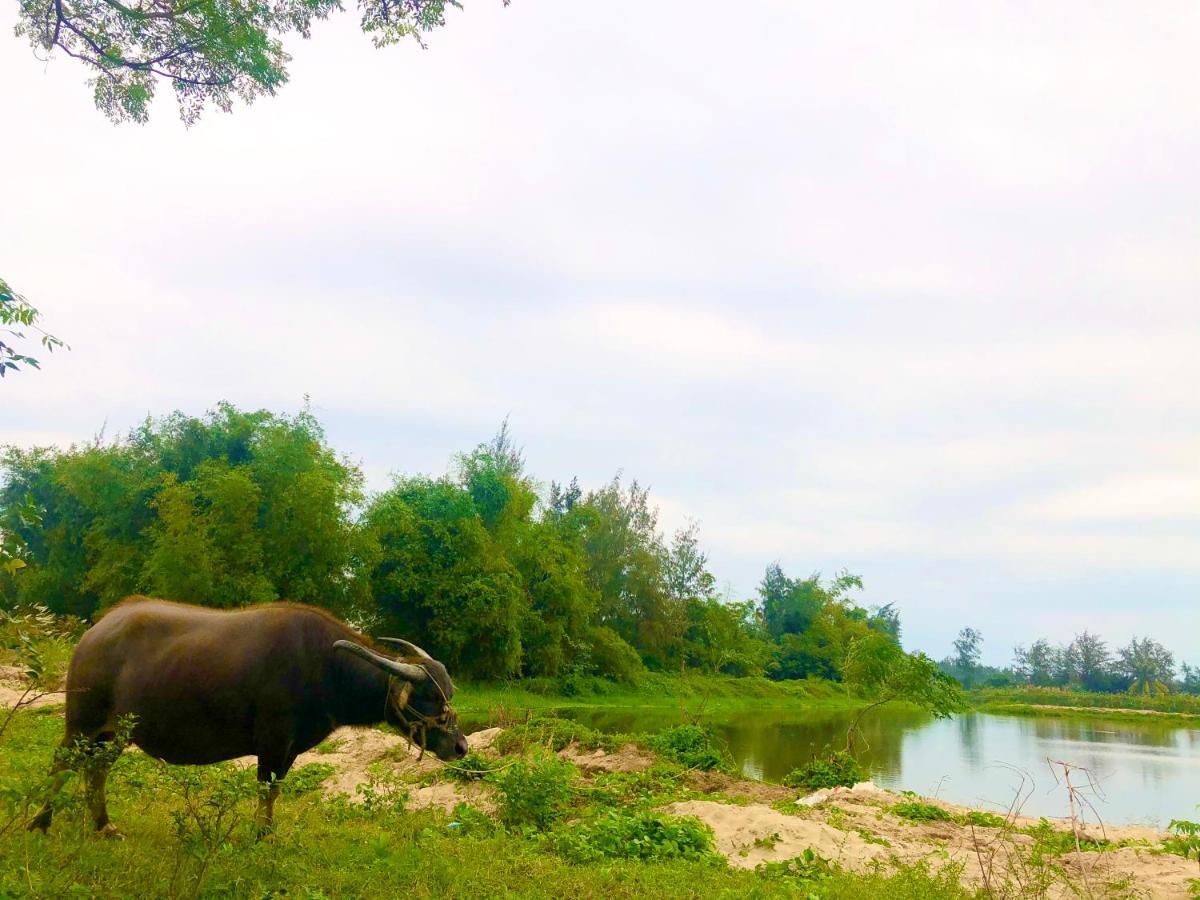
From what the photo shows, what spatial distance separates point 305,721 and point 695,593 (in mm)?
40208

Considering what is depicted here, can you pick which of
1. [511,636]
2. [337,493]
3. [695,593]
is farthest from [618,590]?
[337,493]

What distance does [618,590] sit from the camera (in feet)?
138

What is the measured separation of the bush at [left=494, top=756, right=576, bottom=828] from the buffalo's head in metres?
1.18

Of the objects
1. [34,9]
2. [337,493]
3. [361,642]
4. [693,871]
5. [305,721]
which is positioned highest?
[34,9]

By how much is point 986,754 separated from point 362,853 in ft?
71.3

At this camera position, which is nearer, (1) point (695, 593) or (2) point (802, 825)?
(2) point (802, 825)

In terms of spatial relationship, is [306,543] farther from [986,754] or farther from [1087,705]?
[1087,705]

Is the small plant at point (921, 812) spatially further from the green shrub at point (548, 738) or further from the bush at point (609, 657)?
the bush at point (609, 657)

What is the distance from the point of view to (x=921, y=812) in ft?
30.1

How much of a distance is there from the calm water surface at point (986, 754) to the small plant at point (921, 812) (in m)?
1.07

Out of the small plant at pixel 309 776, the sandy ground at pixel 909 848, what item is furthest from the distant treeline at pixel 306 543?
the small plant at pixel 309 776

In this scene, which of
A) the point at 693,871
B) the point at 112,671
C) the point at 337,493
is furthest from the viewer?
the point at 337,493

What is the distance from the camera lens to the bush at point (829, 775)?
1147 cm

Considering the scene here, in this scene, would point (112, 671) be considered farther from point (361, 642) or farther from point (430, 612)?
point (430, 612)
